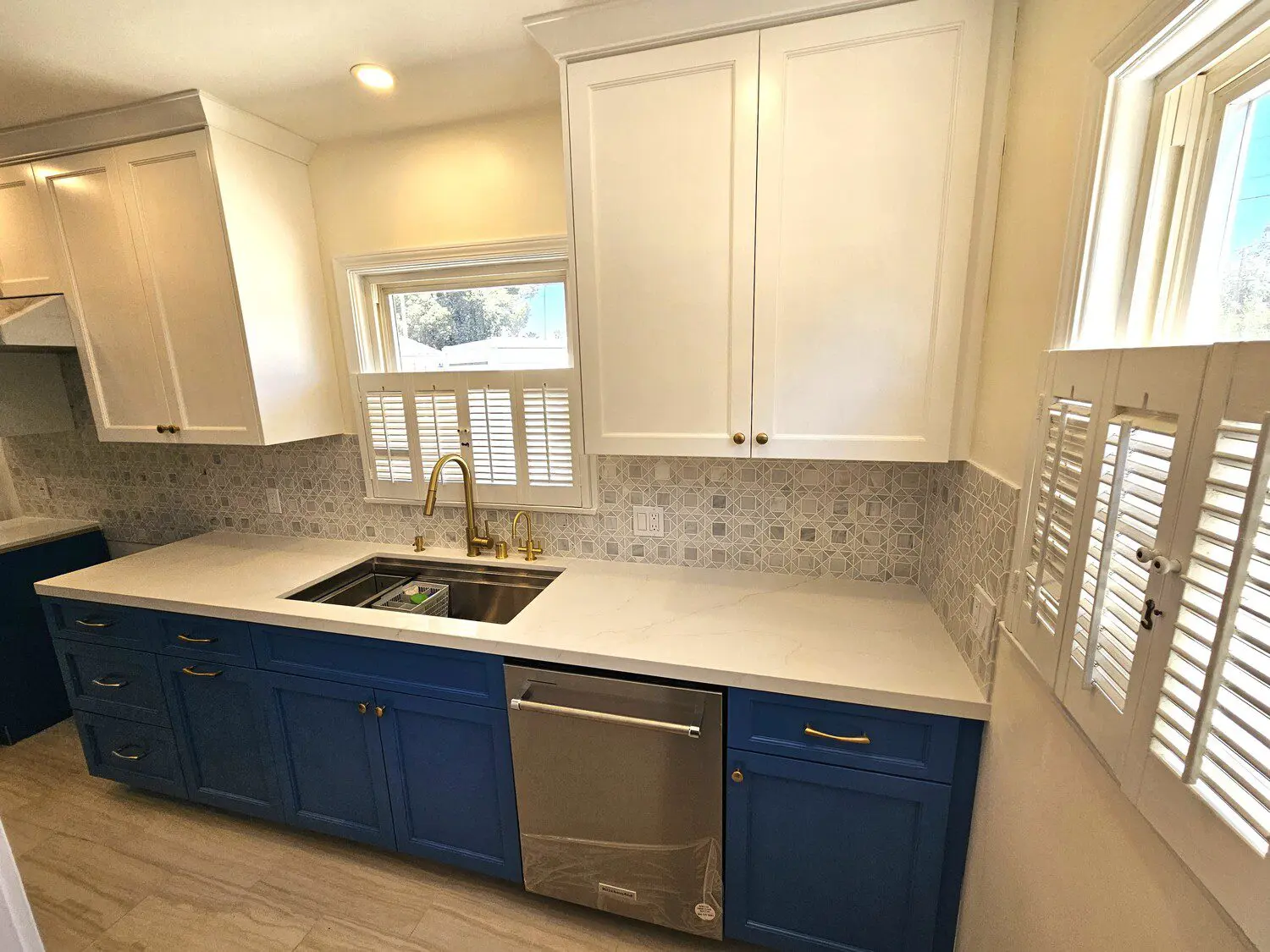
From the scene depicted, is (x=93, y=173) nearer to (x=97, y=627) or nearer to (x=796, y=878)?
(x=97, y=627)

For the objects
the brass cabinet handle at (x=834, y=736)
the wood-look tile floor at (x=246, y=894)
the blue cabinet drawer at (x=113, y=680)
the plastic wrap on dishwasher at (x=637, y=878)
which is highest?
the brass cabinet handle at (x=834, y=736)

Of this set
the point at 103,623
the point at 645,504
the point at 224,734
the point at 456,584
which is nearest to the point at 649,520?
the point at 645,504

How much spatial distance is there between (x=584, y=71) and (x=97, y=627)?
2.38 meters

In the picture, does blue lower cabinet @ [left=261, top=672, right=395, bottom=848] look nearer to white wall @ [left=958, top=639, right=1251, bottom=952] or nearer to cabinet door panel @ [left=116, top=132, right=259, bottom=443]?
cabinet door panel @ [left=116, top=132, right=259, bottom=443]

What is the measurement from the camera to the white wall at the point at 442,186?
1721 mm

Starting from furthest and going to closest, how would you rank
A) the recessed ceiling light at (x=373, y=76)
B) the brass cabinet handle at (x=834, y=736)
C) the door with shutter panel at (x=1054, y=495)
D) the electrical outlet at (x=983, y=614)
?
1. the recessed ceiling light at (x=373, y=76)
2. the brass cabinet handle at (x=834, y=736)
3. the electrical outlet at (x=983, y=614)
4. the door with shutter panel at (x=1054, y=495)

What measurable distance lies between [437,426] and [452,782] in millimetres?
1213

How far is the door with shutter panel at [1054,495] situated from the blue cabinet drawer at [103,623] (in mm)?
2439

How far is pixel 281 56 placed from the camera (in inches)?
53.5

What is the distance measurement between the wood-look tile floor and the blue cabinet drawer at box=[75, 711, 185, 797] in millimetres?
151

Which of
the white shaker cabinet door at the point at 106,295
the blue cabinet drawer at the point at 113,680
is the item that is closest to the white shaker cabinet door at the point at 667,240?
the white shaker cabinet door at the point at 106,295

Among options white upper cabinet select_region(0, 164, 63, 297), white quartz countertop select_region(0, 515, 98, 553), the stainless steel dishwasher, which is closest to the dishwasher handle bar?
the stainless steel dishwasher

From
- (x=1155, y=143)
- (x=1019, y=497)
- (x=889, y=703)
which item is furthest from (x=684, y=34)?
(x=889, y=703)

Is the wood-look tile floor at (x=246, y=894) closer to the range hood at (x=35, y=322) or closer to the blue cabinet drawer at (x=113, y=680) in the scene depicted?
the blue cabinet drawer at (x=113, y=680)
